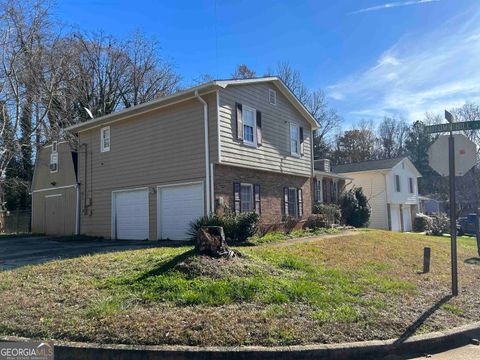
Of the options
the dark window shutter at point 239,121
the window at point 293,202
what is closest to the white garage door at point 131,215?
the dark window shutter at point 239,121

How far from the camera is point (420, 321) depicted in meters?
6.20

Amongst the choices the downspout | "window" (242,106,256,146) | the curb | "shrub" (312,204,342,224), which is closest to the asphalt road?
the curb

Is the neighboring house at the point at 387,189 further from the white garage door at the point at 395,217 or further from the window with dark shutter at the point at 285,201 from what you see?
the window with dark shutter at the point at 285,201

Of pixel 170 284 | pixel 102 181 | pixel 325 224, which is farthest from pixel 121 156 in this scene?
pixel 170 284

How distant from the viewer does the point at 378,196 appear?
32219mm

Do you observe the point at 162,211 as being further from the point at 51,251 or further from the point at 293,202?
the point at 293,202

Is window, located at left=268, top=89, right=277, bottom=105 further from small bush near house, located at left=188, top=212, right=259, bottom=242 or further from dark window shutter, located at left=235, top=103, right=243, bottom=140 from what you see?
small bush near house, located at left=188, top=212, right=259, bottom=242

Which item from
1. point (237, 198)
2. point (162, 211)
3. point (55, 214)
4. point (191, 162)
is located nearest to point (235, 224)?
point (237, 198)

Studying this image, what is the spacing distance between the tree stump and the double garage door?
24.1 feet

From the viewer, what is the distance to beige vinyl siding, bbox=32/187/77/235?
2111 cm

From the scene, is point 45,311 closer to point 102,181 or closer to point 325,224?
point 102,181

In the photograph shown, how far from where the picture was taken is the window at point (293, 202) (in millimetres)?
19625

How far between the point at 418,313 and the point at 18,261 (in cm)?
987
